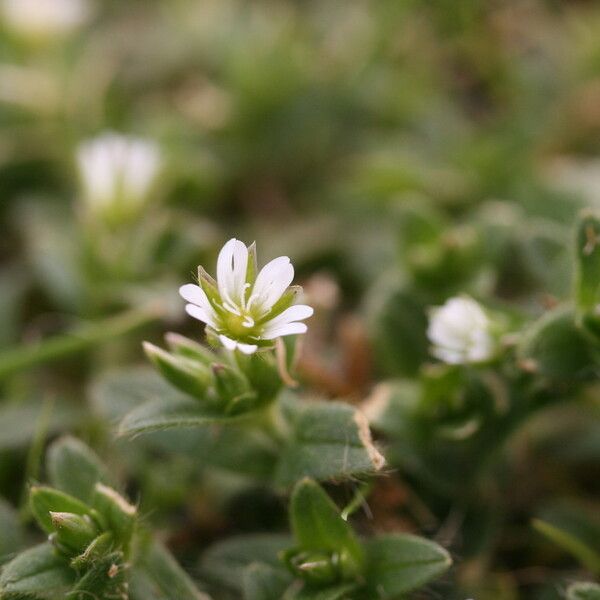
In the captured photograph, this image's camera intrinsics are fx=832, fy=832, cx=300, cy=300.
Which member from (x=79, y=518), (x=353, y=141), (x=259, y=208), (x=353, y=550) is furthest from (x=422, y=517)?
(x=353, y=141)

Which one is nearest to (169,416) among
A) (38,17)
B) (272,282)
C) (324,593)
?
(272,282)

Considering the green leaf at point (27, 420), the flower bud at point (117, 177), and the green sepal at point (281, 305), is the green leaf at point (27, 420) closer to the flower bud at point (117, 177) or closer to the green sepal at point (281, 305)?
the flower bud at point (117, 177)

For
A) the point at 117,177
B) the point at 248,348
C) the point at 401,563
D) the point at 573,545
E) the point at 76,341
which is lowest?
the point at 573,545

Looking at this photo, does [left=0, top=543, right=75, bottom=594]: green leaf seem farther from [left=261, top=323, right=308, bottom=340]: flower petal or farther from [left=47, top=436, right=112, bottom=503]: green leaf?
[left=261, top=323, right=308, bottom=340]: flower petal

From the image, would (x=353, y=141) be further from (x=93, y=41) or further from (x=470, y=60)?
(x=93, y=41)

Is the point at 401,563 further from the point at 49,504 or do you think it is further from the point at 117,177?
the point at 117,177

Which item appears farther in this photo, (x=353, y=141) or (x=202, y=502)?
(x=353, y=141)
